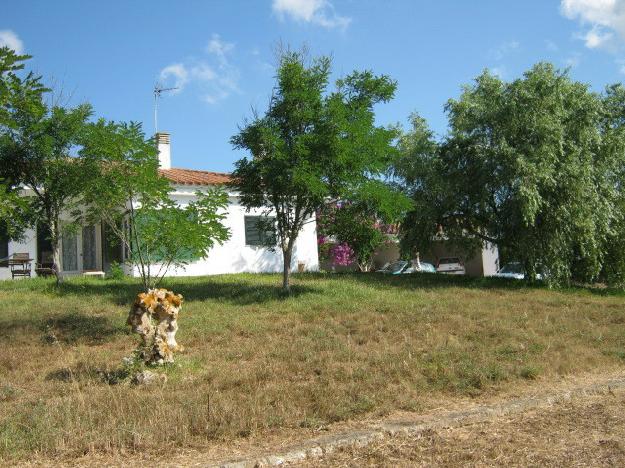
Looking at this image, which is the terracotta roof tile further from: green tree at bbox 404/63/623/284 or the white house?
green tree at bbox 404/63/623/284

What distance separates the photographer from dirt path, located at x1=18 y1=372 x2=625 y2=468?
4.81 metres

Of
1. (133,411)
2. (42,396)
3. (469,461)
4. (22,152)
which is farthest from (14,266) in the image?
(469,461)

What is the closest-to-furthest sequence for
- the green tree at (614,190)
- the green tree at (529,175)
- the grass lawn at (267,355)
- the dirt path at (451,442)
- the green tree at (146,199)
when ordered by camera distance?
the dirt path at (451,442), the grass lawn at (267,355), the green tree at (146,199), the green tree at (529,175), the green tree at (614,190)

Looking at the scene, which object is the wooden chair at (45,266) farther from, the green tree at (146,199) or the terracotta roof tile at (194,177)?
the green tree at (146,199)

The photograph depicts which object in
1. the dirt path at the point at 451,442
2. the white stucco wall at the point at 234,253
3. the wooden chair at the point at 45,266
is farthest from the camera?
the white stucco wall at the point at 234,253

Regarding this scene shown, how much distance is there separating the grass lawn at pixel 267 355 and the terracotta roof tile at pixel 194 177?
4.86m

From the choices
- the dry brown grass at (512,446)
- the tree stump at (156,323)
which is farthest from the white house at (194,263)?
the dry brown grass at (512,446)

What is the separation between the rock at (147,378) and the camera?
6945mm

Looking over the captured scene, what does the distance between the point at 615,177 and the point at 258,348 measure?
1383 centimetres

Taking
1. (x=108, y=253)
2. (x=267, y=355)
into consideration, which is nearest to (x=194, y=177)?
(x=108, y=253)

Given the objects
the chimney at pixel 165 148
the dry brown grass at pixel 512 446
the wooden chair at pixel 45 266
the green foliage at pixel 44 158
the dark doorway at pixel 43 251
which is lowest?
the dry brown grass at pixel 512 446

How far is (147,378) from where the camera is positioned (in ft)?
22.9

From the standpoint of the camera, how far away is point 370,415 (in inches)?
236

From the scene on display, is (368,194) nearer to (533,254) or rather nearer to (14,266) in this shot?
(533,254)
